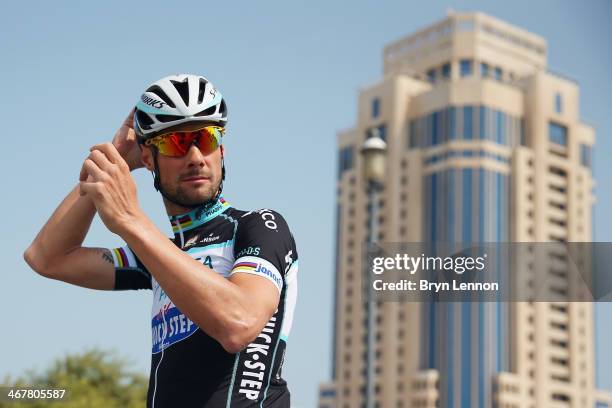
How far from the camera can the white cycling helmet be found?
4129 millimetres

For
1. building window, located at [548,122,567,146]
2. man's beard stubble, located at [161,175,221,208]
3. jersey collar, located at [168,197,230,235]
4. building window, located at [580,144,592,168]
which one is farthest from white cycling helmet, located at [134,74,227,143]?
building window, located at [580,144,592,168]

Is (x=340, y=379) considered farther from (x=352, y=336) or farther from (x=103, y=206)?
(x=103, y=206)

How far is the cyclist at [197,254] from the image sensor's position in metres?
3.45

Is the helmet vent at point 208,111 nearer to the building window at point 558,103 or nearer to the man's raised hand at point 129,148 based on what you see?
the man's raised hand at point 129,148

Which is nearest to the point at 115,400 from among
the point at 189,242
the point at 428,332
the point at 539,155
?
the point at 189,242

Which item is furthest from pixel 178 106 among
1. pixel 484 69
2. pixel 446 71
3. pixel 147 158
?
pixel 484 69


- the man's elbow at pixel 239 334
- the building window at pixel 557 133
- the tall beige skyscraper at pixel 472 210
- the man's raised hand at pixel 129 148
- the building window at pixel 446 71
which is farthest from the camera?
the building window at pixel 446 71

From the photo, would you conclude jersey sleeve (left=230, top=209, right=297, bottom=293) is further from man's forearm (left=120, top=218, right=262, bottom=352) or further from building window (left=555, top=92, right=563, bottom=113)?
building window (left=555, top=92, right=563, bottom=113)

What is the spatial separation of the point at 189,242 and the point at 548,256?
165m

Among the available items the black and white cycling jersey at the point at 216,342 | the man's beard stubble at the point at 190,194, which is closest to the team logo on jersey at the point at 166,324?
the black and white cycling jersey at the point at 216,342

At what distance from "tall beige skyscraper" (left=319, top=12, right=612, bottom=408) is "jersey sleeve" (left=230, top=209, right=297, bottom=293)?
467ft

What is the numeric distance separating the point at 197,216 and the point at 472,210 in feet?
492

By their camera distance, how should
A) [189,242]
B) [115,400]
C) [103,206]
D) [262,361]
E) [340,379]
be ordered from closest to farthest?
1. [103,206]
2. [262,361]
3. [189,242]
4. [115,400]
5. [340,379]

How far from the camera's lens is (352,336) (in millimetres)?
163875
